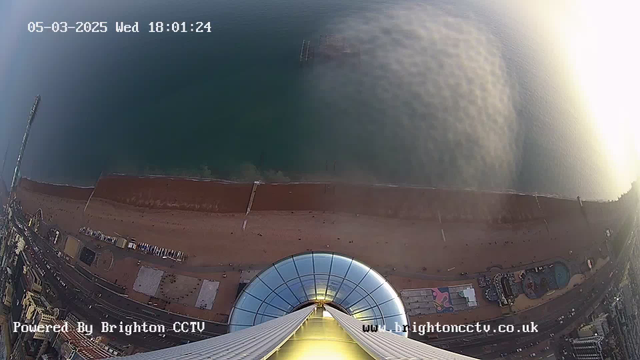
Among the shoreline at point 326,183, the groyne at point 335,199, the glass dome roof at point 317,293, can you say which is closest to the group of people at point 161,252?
the groyne at point 335,199

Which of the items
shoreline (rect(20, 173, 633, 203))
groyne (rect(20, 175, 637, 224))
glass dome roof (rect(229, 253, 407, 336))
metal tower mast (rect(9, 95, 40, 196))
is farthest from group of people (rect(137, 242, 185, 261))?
metal tower mast (rect(9, 95, 40, 196))

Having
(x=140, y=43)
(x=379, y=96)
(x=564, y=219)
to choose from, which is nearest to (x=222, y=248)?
(x=379, y=96)

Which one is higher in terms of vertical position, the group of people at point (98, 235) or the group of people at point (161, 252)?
the group of people at point (98, 235)

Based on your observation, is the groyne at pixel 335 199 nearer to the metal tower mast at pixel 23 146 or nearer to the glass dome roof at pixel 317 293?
the metal tower mast at pixel 23 146

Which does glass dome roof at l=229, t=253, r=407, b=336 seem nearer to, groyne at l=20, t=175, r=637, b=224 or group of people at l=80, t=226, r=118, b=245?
groyne at l=20, t=175, r=637, b=224

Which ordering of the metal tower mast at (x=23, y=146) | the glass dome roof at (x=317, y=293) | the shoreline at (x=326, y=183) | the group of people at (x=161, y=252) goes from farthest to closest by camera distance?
the metal tower mast at (x=23, y=146) < the shoreline at (x=326, y=183) < the group of people at (x=161, y=252) < the glass dome roof at (x=317, y=293)

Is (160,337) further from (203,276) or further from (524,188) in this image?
(524,188)
